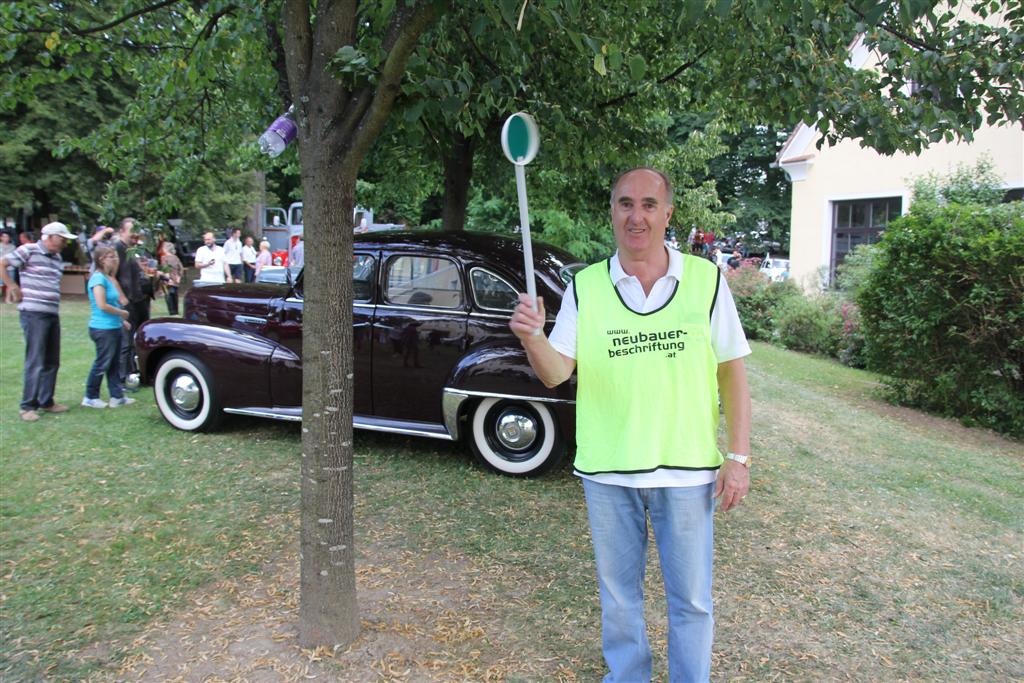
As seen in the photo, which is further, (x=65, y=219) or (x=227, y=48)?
(x=65, y=219)

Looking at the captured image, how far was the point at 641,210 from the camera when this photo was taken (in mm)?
2543

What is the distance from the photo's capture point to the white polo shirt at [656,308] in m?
2.47

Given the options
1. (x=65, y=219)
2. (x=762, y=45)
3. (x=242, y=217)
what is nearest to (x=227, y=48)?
(x=762, y=45)

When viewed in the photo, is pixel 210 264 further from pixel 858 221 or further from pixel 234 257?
pixel 858 221

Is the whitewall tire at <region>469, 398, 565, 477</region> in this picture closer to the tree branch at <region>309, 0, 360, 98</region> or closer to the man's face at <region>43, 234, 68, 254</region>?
the tree branch at <region>309, 0, 360, 98</region>

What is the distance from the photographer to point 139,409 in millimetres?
7391

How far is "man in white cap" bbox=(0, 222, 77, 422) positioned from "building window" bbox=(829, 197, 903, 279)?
16397mm

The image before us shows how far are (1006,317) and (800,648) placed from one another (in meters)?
5.99

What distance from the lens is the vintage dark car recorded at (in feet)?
18.1

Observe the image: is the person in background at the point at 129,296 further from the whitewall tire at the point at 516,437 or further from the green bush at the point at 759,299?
the green bush at the point at 759,299

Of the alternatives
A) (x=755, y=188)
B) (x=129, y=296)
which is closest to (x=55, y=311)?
(x=129, y=296)

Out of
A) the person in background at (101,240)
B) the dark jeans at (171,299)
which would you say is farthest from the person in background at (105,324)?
the dark jeans at (171,299)

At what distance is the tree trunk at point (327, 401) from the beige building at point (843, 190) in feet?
51.1

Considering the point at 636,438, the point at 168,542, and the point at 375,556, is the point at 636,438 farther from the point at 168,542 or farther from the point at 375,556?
the point at 168,542
